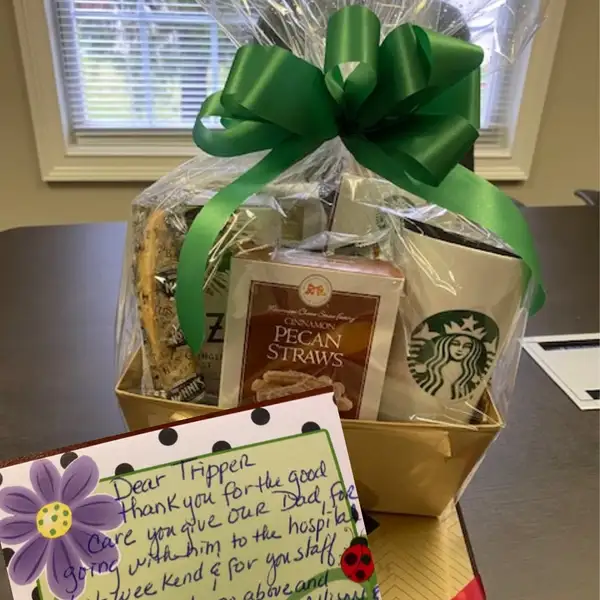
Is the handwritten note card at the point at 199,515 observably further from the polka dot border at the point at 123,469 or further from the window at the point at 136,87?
the window at the point at 136,87

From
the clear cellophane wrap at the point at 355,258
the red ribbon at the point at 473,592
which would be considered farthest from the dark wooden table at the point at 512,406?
the clear cellophane wrap at the point at 355,258

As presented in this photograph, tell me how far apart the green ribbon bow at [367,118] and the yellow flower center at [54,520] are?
0.56 feet

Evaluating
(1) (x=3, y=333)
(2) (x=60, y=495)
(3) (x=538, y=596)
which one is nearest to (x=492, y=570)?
(3) (x=538, y=596)

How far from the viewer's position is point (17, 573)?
0.47 m

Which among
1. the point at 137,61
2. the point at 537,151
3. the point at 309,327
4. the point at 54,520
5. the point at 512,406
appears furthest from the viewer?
the point at 537,151

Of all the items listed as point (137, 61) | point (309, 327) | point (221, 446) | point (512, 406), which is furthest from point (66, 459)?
point (137, 61)

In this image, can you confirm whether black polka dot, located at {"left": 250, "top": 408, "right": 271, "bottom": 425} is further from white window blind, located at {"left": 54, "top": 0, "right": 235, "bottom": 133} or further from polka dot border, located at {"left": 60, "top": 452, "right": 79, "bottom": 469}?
white window blind, located at {"left": 54, "top": 0, "right": 235, "bottom": 133}

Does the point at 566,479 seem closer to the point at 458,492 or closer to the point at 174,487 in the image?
the point at 458,492

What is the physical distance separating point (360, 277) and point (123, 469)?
227 mm

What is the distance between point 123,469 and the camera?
1.62 ft

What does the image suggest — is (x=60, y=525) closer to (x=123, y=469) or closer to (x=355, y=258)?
(x=123, y=469)

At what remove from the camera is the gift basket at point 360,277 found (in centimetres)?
58

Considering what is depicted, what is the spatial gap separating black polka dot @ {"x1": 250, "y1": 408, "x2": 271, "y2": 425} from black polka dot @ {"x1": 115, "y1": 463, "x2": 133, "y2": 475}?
9cm

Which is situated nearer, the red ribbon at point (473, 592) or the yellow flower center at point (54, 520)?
the yellow flower center at point (54, 520)
